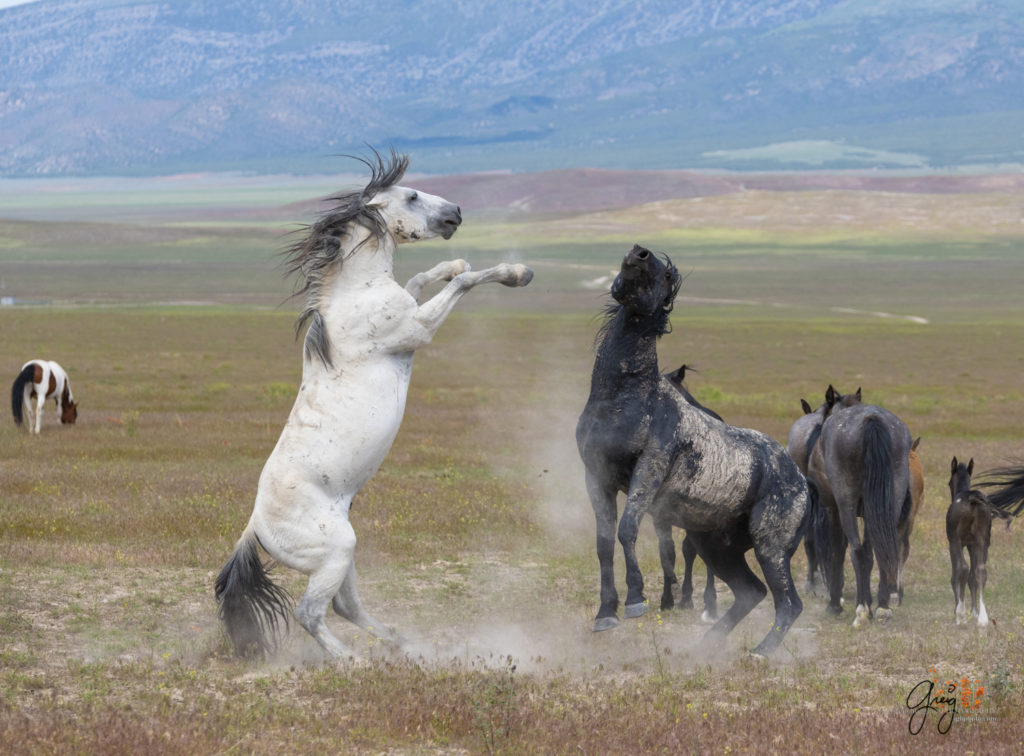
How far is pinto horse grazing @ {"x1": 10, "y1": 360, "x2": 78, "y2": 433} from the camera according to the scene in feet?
75.9

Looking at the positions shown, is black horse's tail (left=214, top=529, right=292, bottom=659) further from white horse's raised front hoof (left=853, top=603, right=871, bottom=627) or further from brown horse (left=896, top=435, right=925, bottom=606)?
brown horse (left=896, top=435, right=925, bottom=606)

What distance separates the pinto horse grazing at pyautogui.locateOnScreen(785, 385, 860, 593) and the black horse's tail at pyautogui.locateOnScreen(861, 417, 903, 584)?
0.92 metres

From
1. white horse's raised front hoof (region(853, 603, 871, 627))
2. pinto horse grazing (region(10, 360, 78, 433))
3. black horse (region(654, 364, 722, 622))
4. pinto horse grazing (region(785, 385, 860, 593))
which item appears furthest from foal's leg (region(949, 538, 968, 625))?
pinto horse grazing (region(10, 360, 78, 433))

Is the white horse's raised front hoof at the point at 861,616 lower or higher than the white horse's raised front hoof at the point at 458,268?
lower

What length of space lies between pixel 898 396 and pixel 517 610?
29024mm

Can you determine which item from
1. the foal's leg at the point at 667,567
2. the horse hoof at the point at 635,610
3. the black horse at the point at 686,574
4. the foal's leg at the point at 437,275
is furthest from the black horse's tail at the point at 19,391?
the horse hoof at the point at 635,610

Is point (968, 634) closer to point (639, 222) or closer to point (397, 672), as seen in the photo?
point (397, 672)

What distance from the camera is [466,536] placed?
1405 cm

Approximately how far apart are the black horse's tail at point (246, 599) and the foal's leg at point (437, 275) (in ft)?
6.87

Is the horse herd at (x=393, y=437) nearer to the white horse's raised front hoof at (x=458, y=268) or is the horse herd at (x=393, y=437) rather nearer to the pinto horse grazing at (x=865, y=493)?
the white horse's raised front hoof at (x=458, y=268)

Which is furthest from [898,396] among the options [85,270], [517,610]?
[85,270]

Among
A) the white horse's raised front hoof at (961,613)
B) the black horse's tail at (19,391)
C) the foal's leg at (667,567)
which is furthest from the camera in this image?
the black horse's tail at (19,391)

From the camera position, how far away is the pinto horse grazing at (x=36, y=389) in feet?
75.9

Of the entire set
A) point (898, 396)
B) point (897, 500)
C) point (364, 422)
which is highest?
point (364, 422)
